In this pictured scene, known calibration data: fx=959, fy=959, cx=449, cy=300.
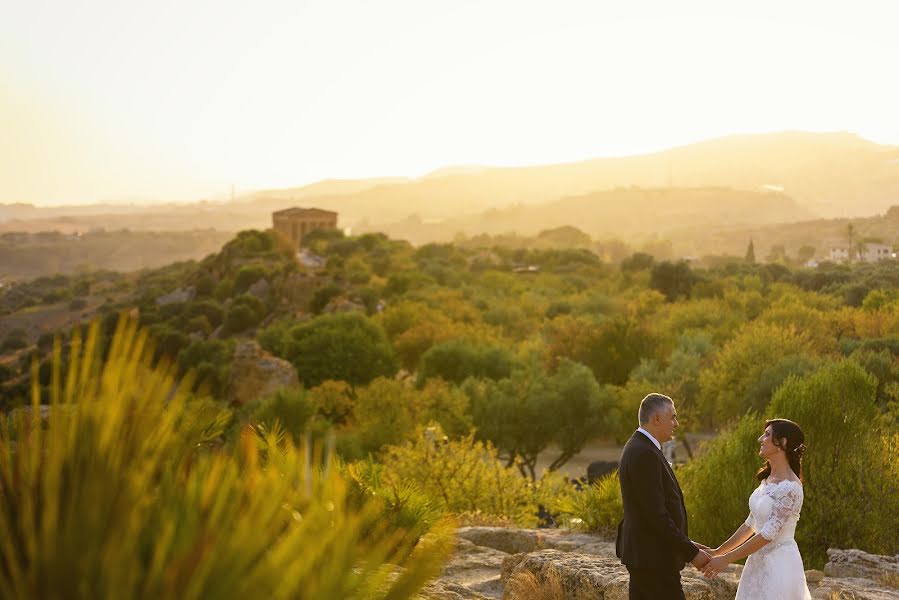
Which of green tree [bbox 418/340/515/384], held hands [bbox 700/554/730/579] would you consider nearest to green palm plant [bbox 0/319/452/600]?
held hands [bbox 700/554/730/579]

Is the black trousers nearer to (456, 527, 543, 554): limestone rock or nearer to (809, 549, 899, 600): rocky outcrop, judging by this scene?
(809, 549, 899, 600): rocky outcrop

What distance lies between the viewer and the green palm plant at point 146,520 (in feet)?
9.48

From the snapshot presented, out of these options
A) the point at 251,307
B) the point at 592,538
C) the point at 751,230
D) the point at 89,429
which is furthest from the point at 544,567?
the point at 751,230

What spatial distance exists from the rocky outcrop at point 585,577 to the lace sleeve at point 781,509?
2294mm

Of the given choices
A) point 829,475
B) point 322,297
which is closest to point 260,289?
point 322,297

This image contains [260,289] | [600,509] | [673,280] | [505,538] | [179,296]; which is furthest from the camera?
[179,296]

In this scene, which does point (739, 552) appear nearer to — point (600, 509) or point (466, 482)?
point (600, 509)

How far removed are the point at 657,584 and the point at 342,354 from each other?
130ft

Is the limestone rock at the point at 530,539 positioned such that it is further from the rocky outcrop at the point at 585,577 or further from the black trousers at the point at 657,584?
the black trousers at the point at 657,584

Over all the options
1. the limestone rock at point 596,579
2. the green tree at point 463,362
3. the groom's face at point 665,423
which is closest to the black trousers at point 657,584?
the groom's face at point 665,423

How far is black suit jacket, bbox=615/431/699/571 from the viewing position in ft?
19.6

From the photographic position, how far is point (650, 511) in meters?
5.98

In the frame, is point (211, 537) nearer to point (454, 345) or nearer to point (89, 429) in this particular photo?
point (89, 429)

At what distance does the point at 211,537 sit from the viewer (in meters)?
2.99
